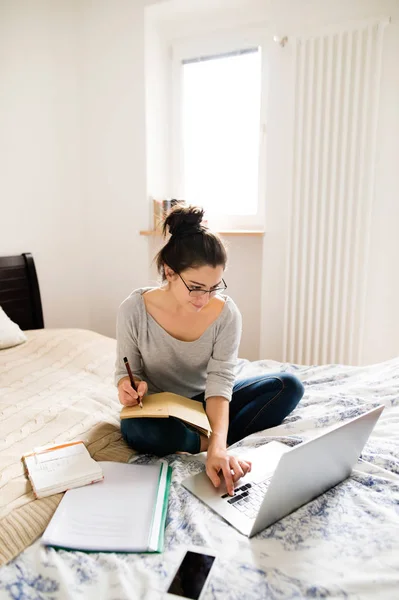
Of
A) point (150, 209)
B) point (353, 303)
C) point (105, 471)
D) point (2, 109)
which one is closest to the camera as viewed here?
point (105, 471)

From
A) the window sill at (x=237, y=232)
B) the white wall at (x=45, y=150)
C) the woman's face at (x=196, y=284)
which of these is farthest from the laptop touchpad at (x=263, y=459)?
the white wall at (x=45, y=150)

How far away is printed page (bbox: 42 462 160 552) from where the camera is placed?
0.83 meters

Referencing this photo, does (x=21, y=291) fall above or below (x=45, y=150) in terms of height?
below

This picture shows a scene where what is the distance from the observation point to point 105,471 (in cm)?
106

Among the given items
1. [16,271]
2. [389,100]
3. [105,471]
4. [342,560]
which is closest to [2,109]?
[16,271]

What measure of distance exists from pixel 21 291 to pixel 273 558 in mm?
2042

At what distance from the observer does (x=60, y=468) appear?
1.06 metres

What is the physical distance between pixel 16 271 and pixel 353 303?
170 centimetres

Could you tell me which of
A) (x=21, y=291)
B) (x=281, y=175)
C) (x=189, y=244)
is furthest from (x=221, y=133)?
(x=189, y=244)

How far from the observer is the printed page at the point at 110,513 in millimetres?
831

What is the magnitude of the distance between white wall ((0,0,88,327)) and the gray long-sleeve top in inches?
56.4

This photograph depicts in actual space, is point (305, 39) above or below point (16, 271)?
→ above

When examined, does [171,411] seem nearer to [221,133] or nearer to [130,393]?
[130,393]

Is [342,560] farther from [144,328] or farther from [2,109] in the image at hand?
[2,109]
